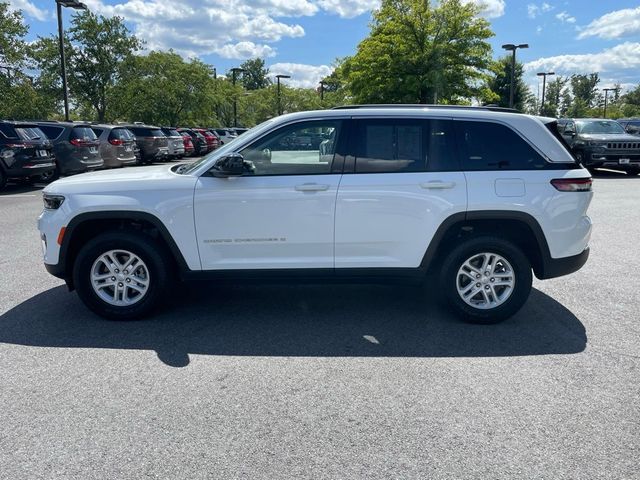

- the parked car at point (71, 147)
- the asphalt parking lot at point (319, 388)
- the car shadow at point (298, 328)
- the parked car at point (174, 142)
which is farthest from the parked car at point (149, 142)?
the car shadow at point (298, 328)

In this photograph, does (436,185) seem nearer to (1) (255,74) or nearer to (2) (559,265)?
(2) (559,265)

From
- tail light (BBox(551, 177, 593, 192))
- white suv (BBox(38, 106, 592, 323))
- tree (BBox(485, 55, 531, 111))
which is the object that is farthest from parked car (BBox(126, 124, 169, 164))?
tree (BBox(485, 55, 531, 111))

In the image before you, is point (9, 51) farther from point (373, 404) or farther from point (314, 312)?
point (373, 404)

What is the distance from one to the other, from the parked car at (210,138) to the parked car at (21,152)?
16100mm

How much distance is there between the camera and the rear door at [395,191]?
448 centimetres

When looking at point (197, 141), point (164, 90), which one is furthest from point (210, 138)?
point (164, 90)

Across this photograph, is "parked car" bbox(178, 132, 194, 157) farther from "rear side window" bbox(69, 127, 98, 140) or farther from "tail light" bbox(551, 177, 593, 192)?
"tail light" bbox(551, 177, 593, 192)

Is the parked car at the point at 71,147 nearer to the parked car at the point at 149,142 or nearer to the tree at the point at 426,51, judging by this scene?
the parked car at the point at 149,142

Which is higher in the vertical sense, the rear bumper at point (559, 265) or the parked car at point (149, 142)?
the parked car at point (149, 142)

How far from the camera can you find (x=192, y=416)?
3172mm

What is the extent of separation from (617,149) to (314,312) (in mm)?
15883

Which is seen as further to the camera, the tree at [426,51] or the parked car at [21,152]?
the tree at [426,51]

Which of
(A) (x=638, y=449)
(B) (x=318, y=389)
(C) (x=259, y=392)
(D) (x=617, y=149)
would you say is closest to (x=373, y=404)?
(B) (x=318, y=389)

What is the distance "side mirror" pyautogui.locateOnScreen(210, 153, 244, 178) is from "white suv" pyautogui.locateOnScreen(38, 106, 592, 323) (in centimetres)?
1
